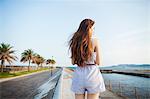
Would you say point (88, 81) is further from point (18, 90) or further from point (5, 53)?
point (5, 53)

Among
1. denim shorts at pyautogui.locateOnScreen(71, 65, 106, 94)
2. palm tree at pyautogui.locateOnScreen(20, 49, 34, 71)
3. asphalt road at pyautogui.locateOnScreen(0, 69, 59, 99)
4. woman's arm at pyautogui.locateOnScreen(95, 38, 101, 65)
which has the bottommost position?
asphalt road at pyautogui.locateOnScreen(0, 69, 59, 99)

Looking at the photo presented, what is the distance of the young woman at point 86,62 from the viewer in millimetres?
1179

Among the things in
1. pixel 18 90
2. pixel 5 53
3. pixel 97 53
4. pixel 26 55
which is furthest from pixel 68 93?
pixel 26 55

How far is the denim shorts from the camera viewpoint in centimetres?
118

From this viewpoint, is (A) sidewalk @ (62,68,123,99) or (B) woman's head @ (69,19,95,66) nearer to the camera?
(B) woman's head @ (69,19,95,66)

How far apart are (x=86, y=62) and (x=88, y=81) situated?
10 cm

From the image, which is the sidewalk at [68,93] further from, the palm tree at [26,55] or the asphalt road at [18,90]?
the palm tree at [26,55]

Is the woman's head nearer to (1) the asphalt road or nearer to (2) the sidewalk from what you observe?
(2) the sidewalk

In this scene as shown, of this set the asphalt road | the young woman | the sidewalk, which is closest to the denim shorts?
the young woman

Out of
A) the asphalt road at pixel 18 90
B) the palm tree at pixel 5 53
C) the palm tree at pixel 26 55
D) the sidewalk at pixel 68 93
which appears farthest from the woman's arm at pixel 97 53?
the palm tree at pixel 26 55

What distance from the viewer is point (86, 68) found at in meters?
1.21

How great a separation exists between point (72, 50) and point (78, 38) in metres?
0.07

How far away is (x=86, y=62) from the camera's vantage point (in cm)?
122

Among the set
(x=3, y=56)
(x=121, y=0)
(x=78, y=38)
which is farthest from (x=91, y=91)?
(x=3, y=56)
